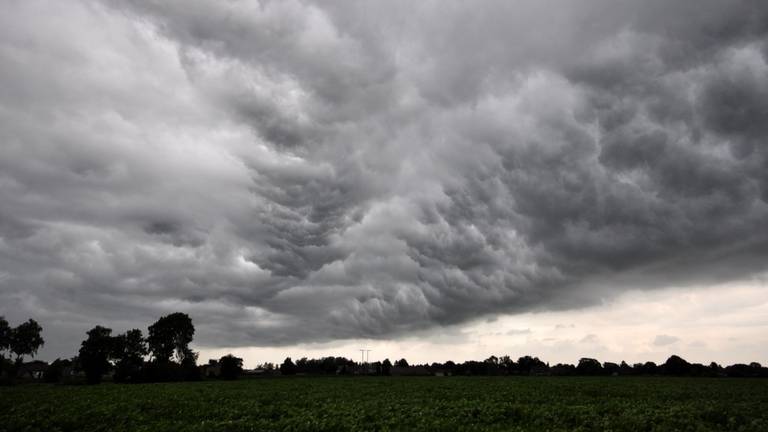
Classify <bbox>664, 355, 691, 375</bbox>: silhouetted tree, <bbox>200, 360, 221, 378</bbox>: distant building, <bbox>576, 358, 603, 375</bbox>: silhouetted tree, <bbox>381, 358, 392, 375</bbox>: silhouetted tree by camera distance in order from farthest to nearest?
<bbox>381, 358, 392, 375</bbox>: silhouetted tree → <bbox>576, 358, 603, 375</bbox>: silhouetted tree → <bbox>664, 355, 691, 375</bbox>: silhouetted tree → <bbox>200, 360, 221, 378</bbox>: distant building

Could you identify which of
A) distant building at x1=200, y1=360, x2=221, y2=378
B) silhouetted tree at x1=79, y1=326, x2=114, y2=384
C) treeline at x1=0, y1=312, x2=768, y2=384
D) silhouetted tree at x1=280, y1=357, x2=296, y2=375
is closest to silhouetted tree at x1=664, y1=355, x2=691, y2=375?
treeline at x1=0, y1=312, x2=768, y2=384

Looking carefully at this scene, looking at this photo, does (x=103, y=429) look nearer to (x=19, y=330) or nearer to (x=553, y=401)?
(x=553, y=401)

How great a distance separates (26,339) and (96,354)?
38.3 metres

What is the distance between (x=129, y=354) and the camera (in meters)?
125

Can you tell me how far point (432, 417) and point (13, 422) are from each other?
96.8 feet

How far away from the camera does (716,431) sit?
28.9 m

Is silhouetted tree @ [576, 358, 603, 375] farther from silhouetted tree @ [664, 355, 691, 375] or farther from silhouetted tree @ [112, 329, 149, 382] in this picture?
silhouetted tree @ [112, 329, 149, 382]

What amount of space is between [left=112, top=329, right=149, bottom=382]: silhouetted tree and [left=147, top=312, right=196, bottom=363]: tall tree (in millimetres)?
4786

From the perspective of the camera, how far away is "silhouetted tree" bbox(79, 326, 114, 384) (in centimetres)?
11281

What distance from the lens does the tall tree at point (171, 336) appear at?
136 meters

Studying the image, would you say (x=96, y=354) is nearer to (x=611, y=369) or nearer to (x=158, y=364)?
(x=158, y=364)

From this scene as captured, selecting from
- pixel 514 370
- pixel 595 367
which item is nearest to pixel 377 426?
pixel 595 367

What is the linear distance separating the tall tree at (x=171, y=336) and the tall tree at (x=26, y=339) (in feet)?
109

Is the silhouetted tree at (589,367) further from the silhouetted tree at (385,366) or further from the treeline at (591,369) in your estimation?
the silhouetted tree at (385,366)
